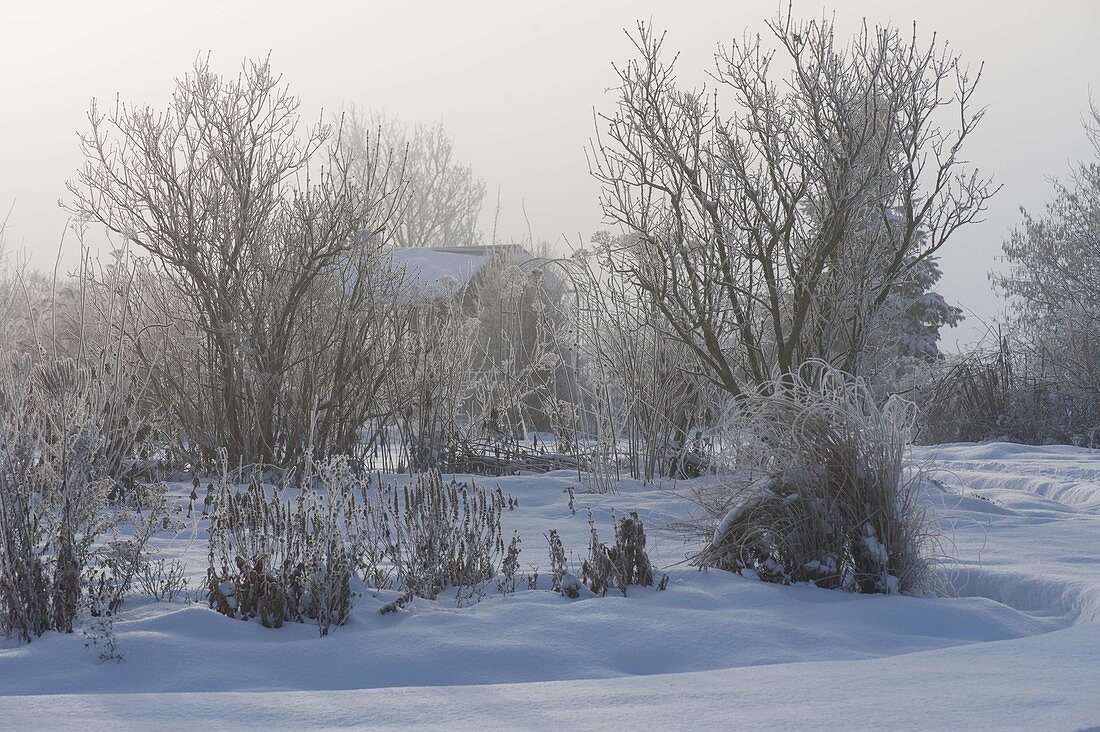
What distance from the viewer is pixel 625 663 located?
2945 millimetres

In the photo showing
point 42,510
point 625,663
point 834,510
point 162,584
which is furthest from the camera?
point 834,510

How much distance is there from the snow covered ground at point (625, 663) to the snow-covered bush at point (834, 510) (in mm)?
149

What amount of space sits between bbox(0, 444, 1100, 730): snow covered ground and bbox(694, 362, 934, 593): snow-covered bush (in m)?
0.15

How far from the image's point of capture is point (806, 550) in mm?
3850

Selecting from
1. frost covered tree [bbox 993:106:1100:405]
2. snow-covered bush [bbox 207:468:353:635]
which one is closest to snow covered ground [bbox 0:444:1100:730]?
snow-covered bush [bbox 207:468:353:635]

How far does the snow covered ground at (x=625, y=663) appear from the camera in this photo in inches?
91.2

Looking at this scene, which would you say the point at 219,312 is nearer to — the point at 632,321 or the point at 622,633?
the point at 632,321

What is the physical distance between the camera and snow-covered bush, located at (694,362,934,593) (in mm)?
3779

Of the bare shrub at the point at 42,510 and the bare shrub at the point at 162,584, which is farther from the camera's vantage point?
the bare shrub at the point at 162,584

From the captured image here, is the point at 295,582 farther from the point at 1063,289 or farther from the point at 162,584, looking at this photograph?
the point at 1063,289

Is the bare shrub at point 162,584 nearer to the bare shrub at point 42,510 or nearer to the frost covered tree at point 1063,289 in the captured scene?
the bare shrub at point 42,510

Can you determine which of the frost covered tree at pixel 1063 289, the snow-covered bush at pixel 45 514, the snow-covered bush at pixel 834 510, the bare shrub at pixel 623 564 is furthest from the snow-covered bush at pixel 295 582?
the frost covered tree at pixel 1063 289

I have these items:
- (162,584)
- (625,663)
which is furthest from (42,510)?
(625,663)

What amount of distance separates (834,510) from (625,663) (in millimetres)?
1238
